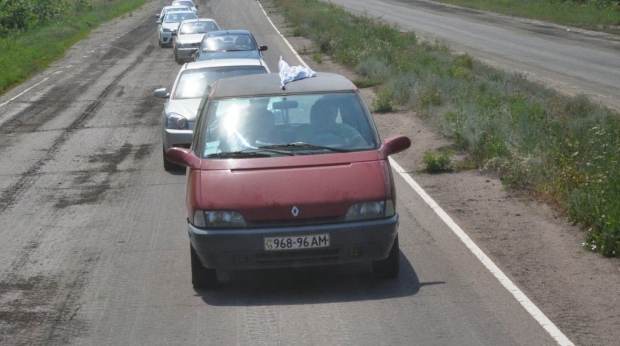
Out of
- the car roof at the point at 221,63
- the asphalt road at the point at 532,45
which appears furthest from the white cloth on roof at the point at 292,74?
the asphalt road at the point at 532,45

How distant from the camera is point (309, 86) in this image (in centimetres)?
865

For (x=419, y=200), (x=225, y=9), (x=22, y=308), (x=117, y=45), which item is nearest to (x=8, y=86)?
(x=117, y=45)

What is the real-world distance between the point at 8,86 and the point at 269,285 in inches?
817

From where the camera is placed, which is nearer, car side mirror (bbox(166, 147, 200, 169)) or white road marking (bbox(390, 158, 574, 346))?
white road marking (bbox(390, 158, 574, 346))

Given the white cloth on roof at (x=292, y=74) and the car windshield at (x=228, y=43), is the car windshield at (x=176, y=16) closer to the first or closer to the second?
the car windshield at (x=228, y=43)

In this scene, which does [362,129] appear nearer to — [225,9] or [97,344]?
[97,344]

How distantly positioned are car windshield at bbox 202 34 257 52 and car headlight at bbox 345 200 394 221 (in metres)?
16.7

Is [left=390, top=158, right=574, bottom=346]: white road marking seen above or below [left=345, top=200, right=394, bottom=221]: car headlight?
below

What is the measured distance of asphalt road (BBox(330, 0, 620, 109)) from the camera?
25156mm

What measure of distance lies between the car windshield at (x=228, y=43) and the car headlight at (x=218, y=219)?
54.4ft

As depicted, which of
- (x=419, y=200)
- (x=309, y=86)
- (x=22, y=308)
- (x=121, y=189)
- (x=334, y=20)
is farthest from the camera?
(x=334, y=20)

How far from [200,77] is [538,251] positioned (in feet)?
24.4

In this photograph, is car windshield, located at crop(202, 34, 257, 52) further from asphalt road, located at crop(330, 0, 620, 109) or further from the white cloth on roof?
the white cloth on roof

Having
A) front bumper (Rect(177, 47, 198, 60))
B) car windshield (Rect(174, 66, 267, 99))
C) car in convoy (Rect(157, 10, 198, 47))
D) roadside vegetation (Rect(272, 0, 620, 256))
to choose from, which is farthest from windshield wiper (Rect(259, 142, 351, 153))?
car in convoy (Rect(157, 10, 198, 47))
